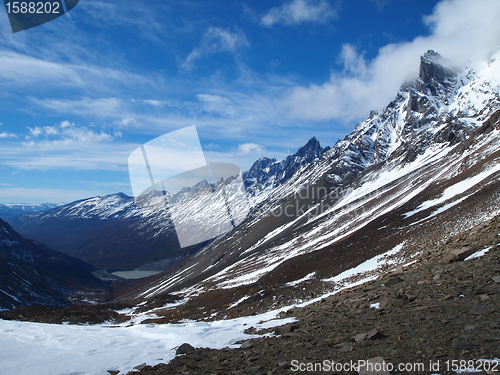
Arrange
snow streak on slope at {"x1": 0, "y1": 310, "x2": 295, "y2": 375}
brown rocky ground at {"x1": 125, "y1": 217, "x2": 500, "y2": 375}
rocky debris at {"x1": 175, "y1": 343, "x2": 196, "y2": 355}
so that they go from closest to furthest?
brown rocky ground at {"x1": 125, "y1": 217, "x2": 500, "y2": 375} < snow streak on slope at {"x1": 0, "y1": 310, "x2": 295, "y2": 375} < rocky debris at {"x1": 175, "y1": 343, "x2": 196, "y2": 355}

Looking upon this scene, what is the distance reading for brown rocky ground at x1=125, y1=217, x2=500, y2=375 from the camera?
7.68 metres

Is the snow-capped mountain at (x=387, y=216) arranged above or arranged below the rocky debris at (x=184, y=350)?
below

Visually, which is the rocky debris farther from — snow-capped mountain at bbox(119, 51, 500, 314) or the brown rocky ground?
snow-capped mountain at bbox(119, 51, 500, 314)

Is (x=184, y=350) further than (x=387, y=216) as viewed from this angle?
No

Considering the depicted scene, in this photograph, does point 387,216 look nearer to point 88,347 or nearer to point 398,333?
point 398,333

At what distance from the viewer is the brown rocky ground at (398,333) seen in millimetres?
7676

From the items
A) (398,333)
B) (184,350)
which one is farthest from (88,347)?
(398,333)

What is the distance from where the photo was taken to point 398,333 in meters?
9.48
